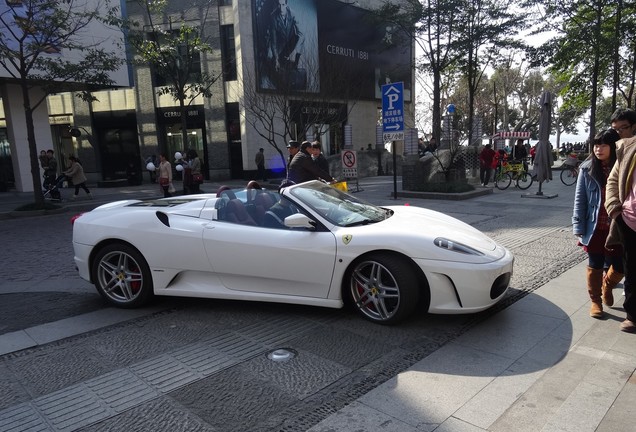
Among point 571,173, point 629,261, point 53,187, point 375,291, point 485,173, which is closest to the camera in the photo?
point 629,261

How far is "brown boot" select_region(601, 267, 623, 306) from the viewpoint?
174 inches

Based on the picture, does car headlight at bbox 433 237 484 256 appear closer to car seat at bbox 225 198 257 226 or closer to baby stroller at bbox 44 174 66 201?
car seat at bbox 225 198 257 226

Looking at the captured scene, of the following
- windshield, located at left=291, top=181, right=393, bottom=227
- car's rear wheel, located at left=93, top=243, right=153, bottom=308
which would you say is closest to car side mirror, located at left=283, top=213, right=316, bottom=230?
windshield, located at left=291, top=181, right=393, bottom=227

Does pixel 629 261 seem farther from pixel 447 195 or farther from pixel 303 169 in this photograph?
pixel 447 195

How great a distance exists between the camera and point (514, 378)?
127 inches

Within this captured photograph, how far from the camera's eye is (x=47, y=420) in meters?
2.85

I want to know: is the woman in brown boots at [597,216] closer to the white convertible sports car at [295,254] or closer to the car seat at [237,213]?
the white convertible sports car at [295,254]

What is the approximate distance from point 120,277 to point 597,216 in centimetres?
478

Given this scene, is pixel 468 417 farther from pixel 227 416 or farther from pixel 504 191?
Answer: pixel 504 191

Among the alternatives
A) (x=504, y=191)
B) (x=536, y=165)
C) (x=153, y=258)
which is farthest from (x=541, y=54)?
(x=153, y=258)

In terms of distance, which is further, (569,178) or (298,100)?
(298,100)

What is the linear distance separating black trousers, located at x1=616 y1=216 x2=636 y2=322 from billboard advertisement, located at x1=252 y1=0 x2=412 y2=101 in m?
18.5

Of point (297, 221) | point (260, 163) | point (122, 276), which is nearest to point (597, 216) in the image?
point (297, 221)

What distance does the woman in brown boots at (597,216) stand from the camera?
424cm
